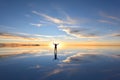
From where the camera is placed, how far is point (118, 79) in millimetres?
25812

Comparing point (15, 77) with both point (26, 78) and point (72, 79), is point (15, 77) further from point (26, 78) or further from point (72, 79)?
point (72, 79)

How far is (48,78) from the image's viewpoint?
2622 cm

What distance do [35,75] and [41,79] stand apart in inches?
105

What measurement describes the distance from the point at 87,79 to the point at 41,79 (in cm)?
619

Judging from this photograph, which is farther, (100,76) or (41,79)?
(100,76)

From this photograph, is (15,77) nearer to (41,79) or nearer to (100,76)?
(41,79)

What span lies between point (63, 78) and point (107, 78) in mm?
6140

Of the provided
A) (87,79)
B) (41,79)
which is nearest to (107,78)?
(87,79)

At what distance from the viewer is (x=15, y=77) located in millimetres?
26328

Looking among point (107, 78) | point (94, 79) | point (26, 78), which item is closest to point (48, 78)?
point (26, 78)

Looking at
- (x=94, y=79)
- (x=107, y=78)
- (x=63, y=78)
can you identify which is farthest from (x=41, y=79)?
(x=107, y=78)

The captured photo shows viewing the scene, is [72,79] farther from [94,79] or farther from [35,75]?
[35,75]

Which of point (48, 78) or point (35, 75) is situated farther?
point (35, 75)

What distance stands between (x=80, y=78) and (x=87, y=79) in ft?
3.89
